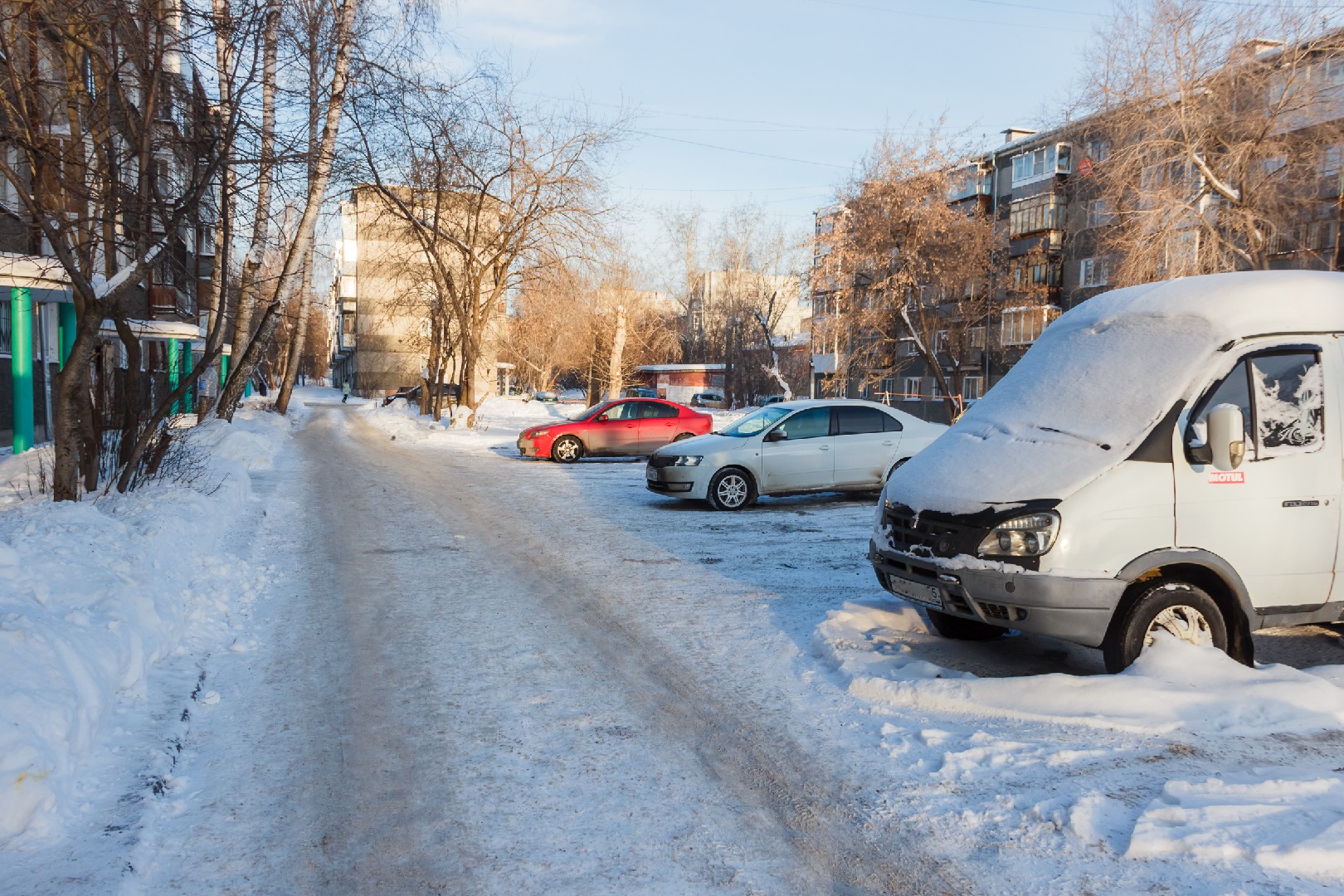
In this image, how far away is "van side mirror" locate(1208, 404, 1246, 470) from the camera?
17.9 ft

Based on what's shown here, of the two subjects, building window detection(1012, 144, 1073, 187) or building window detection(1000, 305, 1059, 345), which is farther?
building window detection(1012, 144, 1073, 187)

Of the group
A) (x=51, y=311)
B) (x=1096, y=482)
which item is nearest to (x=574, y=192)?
(x=51, y=311)

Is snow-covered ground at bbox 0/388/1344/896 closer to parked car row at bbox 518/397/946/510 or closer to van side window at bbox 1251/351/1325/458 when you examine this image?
van side window at bbox 1251/351/1325/458

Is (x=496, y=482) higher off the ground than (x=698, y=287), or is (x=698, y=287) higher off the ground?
(x=698, y=287)

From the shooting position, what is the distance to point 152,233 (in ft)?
30.8

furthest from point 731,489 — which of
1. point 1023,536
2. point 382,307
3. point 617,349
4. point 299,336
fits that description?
point 382,307

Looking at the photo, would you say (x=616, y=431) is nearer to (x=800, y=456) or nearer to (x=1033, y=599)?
(x=800, y=456)

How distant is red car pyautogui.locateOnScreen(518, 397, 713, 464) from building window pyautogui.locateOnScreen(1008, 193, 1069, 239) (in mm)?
31150

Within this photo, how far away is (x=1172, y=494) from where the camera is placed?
A: 5.55m

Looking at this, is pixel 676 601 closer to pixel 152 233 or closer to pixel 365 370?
pixel 152 233

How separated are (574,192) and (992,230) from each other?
1745 cm

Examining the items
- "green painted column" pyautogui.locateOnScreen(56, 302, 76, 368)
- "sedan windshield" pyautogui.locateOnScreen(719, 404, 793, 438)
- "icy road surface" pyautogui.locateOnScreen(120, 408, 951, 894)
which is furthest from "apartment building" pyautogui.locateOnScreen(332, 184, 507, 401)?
"icy road surface" pyautogui.locateOnScreen(120, 408, 951, 894)

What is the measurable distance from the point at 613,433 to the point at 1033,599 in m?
17.4

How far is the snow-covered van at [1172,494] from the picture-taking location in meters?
5.49
